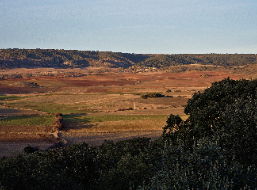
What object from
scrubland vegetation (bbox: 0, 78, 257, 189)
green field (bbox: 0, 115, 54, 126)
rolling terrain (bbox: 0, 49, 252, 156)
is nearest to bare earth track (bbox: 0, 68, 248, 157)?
rolling terrain (bbox: 0, 49, 252, 156)

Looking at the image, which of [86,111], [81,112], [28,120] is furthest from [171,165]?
[86,111]

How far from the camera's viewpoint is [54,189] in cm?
1405

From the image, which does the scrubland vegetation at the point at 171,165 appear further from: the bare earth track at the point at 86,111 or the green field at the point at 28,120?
the green field at the point at 28,120

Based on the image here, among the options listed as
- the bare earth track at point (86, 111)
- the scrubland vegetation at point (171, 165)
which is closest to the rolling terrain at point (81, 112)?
the bare earth track at point (86, 111)

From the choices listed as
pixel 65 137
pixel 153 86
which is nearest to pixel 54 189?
pixel 65 137

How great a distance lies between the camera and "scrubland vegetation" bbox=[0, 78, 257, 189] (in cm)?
1211

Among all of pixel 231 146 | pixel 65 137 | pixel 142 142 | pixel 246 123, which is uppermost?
pixel 246 123

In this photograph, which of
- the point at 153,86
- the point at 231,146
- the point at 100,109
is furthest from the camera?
the point at 153,86

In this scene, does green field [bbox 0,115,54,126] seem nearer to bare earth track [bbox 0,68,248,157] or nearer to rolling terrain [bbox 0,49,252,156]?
rolling terrain [bbox 0,49,252,156]

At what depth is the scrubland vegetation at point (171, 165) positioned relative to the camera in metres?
12.1

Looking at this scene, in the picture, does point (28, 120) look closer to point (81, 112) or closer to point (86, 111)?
point (81, 112)

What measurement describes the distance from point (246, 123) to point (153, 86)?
328ft

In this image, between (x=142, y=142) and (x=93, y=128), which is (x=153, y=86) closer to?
(x=93, y=128)

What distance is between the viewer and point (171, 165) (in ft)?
45.9
